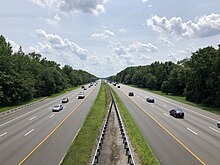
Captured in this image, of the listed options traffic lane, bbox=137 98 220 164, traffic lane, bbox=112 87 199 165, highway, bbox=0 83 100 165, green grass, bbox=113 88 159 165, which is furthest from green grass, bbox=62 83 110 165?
traffic lane, bbox=137 98 220 164

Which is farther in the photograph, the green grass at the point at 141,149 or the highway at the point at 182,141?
the highway at the point at 182,141

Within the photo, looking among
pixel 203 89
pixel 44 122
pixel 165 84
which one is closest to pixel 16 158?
pixel 44 122

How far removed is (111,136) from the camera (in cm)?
2555

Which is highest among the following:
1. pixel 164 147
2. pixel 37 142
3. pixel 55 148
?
pixel 164 147

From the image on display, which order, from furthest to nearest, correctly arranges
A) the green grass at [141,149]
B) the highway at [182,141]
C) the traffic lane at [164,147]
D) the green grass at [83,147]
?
1. the highway at [182,141]
2. the traffic lane at [164,147]
3. the green grass at [83,147]
4. the green grass at [141,149]

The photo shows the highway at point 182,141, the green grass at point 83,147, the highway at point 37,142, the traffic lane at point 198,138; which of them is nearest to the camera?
the green grass at point 83,147

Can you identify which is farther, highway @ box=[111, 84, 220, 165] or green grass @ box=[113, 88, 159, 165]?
highway @ box=[111, 84, 220, 165]

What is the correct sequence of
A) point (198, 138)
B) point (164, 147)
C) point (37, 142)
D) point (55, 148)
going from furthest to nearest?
point (198, 138) → point (37, 142) → point (55, 148) → point (164, 147)

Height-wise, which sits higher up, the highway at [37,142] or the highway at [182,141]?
the highway at [182,141]

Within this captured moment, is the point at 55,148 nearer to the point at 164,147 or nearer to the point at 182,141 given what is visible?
the point at 164,147

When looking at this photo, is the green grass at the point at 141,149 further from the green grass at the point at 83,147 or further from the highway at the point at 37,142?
the highway at the point at 37,142

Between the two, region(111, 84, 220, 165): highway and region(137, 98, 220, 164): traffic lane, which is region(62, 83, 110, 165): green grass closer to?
region(111, 84, 220, 165): highway

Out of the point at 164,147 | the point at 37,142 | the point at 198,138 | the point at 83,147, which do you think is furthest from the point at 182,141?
the point at 37,142

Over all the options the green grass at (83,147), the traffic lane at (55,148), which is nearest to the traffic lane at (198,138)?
the green grass at (83,147)
